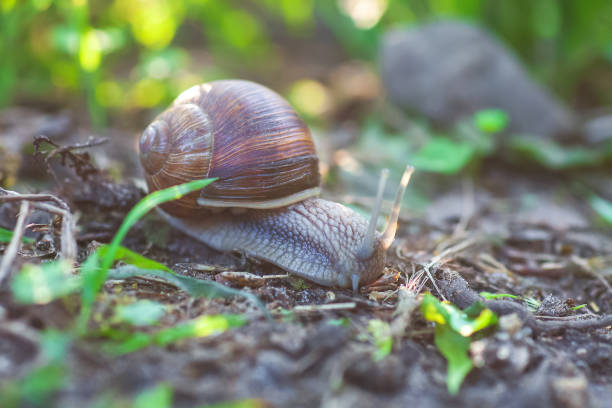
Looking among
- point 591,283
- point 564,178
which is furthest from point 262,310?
point 564,178

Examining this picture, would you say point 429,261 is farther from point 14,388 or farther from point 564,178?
point 564,178

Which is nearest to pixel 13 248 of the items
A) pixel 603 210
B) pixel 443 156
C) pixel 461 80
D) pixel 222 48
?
pixel 443 156

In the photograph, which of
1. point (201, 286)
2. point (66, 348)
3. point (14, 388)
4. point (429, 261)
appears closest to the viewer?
point (14, 388)

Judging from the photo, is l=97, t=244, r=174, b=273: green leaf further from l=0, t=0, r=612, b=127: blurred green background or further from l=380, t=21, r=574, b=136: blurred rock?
l=380, t=21, r=574, b=136: blurred rock

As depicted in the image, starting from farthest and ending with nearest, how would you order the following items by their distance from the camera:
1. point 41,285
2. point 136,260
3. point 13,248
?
point 136,260 < point 13,248 < point 41,285

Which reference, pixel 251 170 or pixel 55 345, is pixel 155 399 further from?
pixel 251 170

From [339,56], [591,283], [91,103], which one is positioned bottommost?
[591,283]
